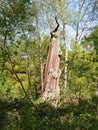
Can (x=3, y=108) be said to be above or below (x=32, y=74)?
above

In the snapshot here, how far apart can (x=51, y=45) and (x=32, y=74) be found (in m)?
12.0

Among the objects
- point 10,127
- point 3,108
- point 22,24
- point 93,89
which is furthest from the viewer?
point 3,108

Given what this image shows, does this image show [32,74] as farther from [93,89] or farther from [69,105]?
[93,89]

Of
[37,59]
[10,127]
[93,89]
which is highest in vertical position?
[93,89]

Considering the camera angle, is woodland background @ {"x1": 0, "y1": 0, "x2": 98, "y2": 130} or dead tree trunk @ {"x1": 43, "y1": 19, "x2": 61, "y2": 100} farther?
dead tree trunk @ {"x1": 43, "y1": 19, "x2": 61, "y2": 100}

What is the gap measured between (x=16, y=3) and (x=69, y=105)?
4.49 meters

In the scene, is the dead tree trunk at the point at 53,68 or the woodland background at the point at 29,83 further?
the dead tree trunk at the point at 53,68

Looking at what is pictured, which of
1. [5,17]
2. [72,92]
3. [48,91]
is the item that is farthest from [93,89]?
[48,91]

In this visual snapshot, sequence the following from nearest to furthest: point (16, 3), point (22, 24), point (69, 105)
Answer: point (16, 3) < point (22, 24) < point (69, 105)

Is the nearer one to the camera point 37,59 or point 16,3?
point 16,3

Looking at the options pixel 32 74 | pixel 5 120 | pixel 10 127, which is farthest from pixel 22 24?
pixel 32 74

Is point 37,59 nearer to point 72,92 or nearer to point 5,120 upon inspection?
point 72,92

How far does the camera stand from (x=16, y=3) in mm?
8133

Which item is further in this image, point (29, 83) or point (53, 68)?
point (53, 68)
